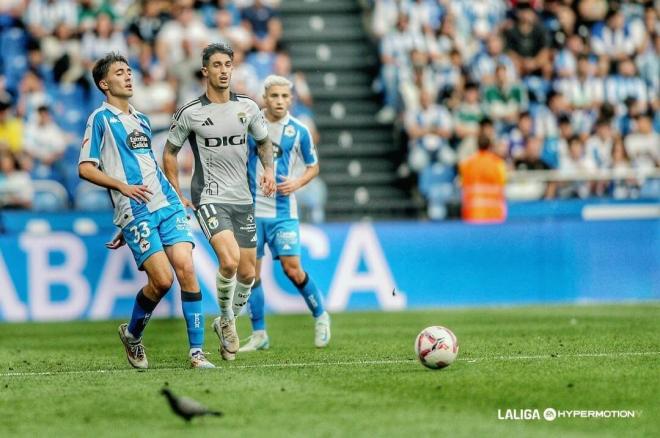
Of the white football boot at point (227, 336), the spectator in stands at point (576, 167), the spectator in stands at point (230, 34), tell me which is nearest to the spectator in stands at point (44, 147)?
the spectator in stands at point (230, 34)

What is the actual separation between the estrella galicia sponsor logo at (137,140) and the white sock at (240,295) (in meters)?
2.16

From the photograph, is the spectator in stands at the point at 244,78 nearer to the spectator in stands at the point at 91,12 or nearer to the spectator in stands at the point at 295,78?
the spectator in stands at the point at 295,78

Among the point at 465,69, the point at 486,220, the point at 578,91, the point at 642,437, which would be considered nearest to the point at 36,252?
the point at 486,220

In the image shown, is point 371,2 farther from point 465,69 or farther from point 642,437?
point 642,437

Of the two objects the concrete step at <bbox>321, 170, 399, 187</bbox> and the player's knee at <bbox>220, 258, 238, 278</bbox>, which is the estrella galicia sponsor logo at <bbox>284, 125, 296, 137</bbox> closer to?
the player's knee at <bbox>220, 258, 238, 278</bbox>

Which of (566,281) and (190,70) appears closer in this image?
(566,281)

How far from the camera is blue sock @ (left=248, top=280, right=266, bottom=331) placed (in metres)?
13.6

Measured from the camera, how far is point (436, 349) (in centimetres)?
1048

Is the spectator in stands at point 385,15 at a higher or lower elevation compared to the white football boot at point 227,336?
higher

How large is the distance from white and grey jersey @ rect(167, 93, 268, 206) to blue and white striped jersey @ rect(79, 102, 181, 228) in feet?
2.61

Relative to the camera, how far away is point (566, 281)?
20.6 metres

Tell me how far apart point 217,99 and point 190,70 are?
1081cm

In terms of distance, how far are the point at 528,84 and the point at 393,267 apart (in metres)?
6.29

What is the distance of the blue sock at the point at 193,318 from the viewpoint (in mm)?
11156
